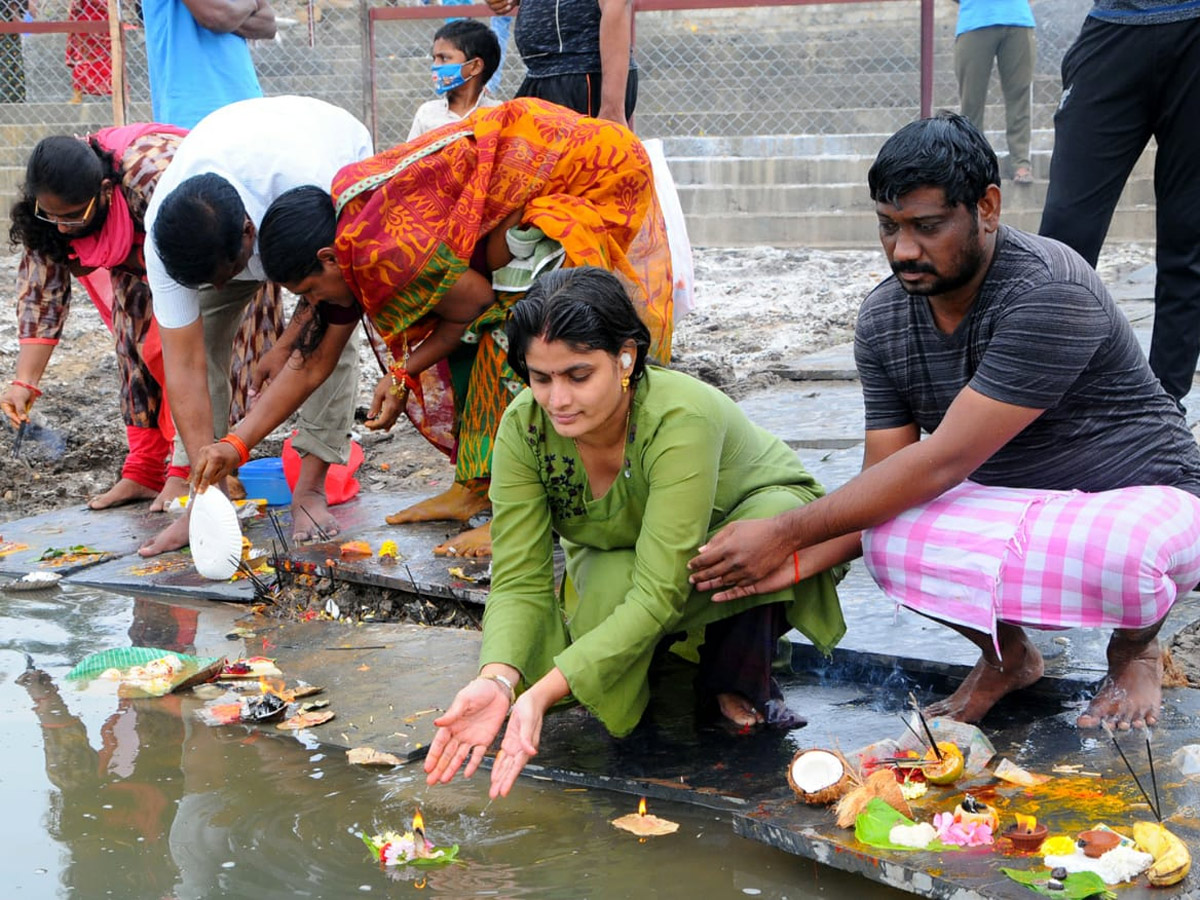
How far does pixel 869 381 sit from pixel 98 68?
8.86m

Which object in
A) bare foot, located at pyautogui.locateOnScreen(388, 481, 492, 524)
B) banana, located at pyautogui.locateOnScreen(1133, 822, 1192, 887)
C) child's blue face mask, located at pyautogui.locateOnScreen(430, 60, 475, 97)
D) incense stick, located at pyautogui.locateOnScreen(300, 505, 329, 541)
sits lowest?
incense stick, located at pyautogui.locateOnScreen(300, 505, 329, 541)

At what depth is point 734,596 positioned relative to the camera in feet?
8.34

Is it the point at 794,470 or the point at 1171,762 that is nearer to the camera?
the point at 1171,762

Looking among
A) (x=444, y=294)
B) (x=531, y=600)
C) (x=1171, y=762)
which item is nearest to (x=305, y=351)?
(x=444, y=294)

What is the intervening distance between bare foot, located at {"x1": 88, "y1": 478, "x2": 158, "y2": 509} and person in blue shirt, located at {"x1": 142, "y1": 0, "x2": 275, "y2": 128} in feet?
4.80

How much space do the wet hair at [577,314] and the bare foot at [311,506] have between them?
1844 millimetres

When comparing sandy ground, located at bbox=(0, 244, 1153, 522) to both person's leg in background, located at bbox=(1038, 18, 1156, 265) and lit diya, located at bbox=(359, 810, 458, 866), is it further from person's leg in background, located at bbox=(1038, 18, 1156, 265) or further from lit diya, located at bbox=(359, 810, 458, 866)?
lit diya, located at bbox=(359, 810, 458, 866)

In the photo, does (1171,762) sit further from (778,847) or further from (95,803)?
(95,803)

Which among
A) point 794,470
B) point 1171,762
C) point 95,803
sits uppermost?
point 794,470

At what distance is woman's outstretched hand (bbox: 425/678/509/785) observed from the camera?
2238mm

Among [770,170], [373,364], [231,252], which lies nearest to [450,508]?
[231,252]

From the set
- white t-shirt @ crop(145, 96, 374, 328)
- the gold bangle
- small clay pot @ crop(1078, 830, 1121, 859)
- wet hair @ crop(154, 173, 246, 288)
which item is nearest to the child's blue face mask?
white t-shirt @ crop(145, 96, 374, 328)

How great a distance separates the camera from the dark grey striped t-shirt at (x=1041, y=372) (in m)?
2.38

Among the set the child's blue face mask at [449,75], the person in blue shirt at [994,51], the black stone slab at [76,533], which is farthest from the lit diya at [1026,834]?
the person in blue shirt at [994,51]
